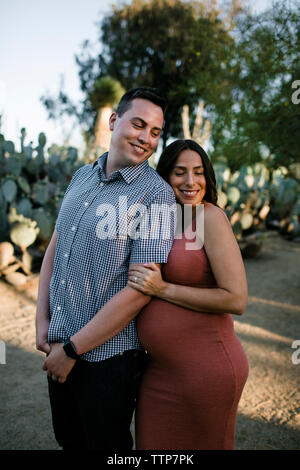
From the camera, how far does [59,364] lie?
4.71ft

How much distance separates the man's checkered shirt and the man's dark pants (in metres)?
0.06

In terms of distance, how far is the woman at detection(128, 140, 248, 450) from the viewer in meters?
1.41

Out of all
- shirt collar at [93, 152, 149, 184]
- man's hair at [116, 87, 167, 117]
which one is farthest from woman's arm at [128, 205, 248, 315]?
man's hair at [116, 87, 167, 117]

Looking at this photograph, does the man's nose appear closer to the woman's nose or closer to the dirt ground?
the woman's nose

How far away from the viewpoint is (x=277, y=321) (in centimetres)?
431

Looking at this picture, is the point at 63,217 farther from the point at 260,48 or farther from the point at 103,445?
the point at 260,48

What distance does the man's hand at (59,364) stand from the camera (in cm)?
142

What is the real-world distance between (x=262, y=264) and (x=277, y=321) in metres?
2.52

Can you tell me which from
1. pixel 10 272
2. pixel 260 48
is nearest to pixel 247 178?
pixel 260 48

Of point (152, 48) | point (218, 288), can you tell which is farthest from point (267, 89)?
point (152, 48)

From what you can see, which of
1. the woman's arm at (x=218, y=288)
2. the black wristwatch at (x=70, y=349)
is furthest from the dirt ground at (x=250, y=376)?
the woman's arm at (x=218, y=288)

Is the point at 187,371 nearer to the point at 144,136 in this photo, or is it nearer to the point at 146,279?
the point at 146,279

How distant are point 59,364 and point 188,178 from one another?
0.95 meters

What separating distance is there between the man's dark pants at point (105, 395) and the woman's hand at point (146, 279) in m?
0.30
